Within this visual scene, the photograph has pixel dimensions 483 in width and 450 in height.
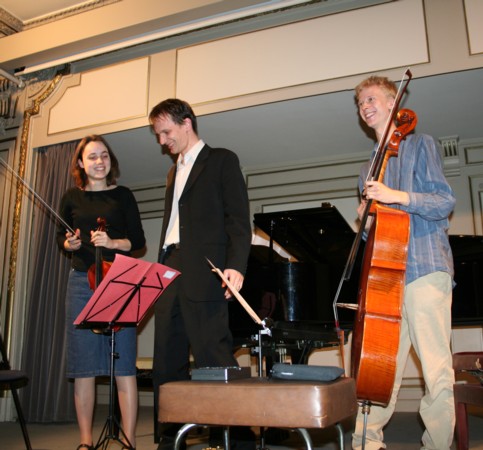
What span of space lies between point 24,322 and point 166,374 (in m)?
3.03

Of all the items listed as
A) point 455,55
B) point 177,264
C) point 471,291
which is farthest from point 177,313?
point 455,55

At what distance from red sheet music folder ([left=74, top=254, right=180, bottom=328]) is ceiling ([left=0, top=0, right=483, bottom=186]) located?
7.65 feet

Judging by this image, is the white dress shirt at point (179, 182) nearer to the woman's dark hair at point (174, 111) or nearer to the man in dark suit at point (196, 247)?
the man in dark suit at point (196, 247)

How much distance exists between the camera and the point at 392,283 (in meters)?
2.04

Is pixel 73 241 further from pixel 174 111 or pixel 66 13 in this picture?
pixel 66 13

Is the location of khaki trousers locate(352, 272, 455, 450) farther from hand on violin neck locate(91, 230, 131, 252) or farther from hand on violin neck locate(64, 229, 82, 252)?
hand on violin neck locate(64, 229, 82, 252)

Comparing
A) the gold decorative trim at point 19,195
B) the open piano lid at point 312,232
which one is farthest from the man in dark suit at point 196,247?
the gold decorative trim at point 19,195

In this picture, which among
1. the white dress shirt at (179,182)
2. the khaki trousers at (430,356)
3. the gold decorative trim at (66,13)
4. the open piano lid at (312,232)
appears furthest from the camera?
the gold decorative trim at (66,13)

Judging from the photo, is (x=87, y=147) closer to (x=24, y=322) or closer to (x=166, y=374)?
(x=166, y=374)

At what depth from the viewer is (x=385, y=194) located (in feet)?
7.13

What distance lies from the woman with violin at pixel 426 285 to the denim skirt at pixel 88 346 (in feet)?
3.97

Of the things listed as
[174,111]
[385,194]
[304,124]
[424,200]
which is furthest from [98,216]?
[304,124]

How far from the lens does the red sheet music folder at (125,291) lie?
222 centimetres

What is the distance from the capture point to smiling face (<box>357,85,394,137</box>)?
239cm
